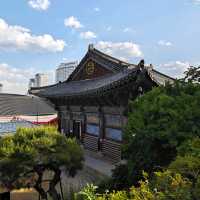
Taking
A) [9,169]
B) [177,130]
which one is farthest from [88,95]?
[177,130]

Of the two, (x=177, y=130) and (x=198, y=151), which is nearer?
(x=198, y=151)

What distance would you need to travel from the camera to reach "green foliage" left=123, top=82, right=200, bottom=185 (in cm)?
672

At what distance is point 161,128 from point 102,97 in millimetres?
10060

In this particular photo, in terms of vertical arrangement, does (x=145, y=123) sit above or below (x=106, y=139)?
above

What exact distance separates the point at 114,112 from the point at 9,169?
715 centimetres

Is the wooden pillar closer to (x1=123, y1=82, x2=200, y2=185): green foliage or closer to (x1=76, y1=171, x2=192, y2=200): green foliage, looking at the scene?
(x1=123, y1=82, x2=200, y2=185): green foliage

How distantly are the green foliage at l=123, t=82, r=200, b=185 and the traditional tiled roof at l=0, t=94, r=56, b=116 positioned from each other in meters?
37.5

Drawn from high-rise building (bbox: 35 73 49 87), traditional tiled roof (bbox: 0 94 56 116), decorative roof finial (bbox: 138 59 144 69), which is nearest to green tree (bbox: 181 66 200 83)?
decorative roof finial (bbox: 138 59 144 69)

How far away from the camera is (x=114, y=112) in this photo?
1659 centimetres

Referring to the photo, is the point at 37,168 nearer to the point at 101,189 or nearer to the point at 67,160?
the point at 67,160

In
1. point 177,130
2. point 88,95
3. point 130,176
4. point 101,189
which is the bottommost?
point 101,189

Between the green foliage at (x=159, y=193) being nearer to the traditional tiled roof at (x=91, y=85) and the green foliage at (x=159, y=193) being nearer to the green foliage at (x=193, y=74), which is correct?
the green foliage at (x=193, y=74)

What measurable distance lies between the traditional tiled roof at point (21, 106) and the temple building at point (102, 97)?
67.2 feet

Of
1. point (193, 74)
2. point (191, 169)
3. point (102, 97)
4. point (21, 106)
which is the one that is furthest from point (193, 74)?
point (21, 106)
